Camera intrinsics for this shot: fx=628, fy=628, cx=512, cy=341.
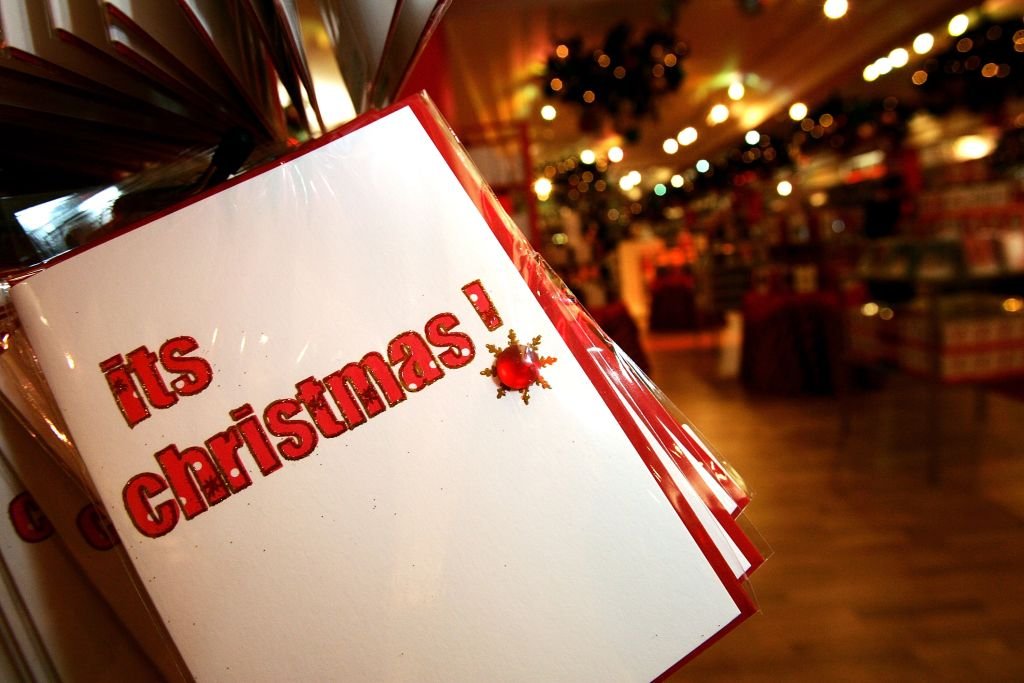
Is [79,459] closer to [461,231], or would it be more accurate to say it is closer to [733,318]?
[461,231]

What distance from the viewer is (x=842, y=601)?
7.50 feet

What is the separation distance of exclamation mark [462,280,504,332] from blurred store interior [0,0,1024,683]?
24 centimetres

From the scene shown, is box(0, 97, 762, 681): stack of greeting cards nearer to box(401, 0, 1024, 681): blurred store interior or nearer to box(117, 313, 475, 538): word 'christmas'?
box(117, 313, 475, 538): word 'christmas'

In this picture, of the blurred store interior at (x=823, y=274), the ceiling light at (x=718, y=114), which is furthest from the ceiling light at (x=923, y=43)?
the ceiling light at (x=718, y=114)

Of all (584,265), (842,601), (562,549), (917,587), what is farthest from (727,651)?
(584,265)

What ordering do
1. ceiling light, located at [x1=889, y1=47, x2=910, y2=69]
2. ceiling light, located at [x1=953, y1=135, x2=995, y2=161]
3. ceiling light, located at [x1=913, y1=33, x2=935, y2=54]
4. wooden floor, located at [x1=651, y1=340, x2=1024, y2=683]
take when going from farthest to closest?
ceiling light, located at [x1=953, y1=135, x2=995, y2=161]
ceiling light, located at [x1=889, y1=47, x2=910, y2=69]
ceiling light, located at [x1=913, y1=33, x2=935, y2=54]
wooden floor, located at [x1=651, y1=340, x2=1024, y2=683]

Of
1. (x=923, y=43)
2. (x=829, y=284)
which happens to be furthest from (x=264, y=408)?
(x=923, y=43)

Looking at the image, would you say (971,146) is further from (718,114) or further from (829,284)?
(829,284)

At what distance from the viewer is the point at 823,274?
5.94 metres

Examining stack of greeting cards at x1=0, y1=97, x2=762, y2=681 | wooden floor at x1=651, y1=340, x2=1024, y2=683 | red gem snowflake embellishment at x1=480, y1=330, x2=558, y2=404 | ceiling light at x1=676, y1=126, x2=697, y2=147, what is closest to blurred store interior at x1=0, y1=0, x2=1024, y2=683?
wooden floor at x1=651, y1=340, x2=1024, y2=683

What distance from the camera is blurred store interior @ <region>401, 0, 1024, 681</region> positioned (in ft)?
7.49

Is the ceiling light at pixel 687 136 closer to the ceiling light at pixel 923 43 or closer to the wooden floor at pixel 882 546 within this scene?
the ceiling light at pixel 923 43

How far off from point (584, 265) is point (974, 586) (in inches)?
103

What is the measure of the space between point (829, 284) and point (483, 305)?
6150 millimetres
